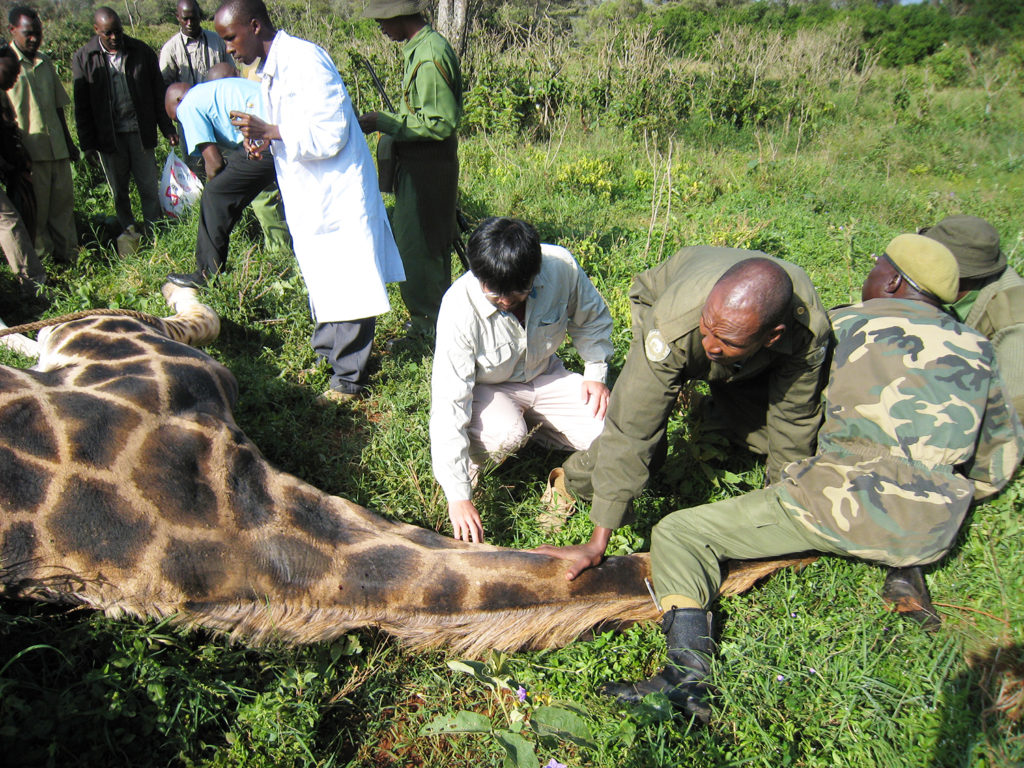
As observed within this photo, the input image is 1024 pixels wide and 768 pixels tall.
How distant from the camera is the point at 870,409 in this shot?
2654mm

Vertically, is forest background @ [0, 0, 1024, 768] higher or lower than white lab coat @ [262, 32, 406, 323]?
lower

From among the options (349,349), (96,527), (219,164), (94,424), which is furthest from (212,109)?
(96,527)

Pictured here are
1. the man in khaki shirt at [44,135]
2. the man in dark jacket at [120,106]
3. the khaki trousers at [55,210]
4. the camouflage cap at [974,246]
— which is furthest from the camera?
the man in dark jacket at [120,106]

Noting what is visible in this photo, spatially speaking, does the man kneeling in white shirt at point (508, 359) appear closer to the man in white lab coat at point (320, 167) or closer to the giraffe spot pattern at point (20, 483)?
the man in white lab coat at point (320, 167)

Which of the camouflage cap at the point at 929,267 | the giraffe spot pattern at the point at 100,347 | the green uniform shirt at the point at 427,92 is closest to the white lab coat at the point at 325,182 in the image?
the green uniform shirt at the point at 427,92

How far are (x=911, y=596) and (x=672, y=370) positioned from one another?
140 cm

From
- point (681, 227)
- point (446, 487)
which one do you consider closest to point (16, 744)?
point (446, 487)

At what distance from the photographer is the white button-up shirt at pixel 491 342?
2789mm

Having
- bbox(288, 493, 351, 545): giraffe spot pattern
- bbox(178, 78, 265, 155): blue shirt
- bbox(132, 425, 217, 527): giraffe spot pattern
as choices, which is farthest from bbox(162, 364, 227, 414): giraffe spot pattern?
bbox(178, 78, 265, 155): blue shirt

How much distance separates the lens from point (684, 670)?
2334mm

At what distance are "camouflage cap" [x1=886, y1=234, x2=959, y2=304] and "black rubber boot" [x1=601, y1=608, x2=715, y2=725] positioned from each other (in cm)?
197

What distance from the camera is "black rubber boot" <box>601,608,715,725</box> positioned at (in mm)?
2258

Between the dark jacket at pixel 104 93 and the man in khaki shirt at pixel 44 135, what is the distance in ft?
0.60

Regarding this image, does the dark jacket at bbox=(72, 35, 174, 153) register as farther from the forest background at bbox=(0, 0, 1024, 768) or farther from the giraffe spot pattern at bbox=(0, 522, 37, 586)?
the giraffe spot pattern at bbox=(0, 522, 37, 586)
